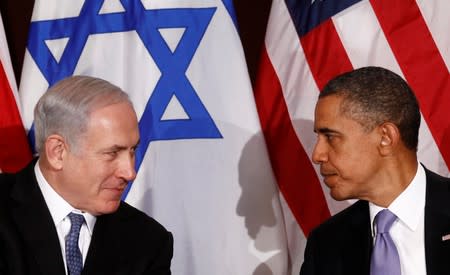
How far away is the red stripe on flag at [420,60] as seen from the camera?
271 cm

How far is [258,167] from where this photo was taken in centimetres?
283

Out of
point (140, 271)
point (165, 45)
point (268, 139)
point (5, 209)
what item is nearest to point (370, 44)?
point (268, 139)

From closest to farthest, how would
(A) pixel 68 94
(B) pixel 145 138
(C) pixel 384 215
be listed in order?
(A) pixel 68 94
(C) pixel 384 215
(B) pixel 145 138

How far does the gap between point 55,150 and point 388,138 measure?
808 millimetres

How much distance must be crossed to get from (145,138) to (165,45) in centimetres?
30

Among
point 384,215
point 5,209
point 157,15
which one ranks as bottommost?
point 384,215

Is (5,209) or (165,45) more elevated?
(165,45)

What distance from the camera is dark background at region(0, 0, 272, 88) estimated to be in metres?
3.10

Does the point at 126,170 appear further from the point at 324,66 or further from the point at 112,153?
the point at 324,66

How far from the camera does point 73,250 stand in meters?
2.20

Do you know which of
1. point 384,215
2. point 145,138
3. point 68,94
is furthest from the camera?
point 145,138

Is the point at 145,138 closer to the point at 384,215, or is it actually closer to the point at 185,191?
the point at 185,191

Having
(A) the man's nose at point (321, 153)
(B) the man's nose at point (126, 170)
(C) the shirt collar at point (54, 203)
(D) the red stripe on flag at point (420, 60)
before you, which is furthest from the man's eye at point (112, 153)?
(D) the red stripe on flag at point (420, 60)

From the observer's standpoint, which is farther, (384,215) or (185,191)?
(185,191)
